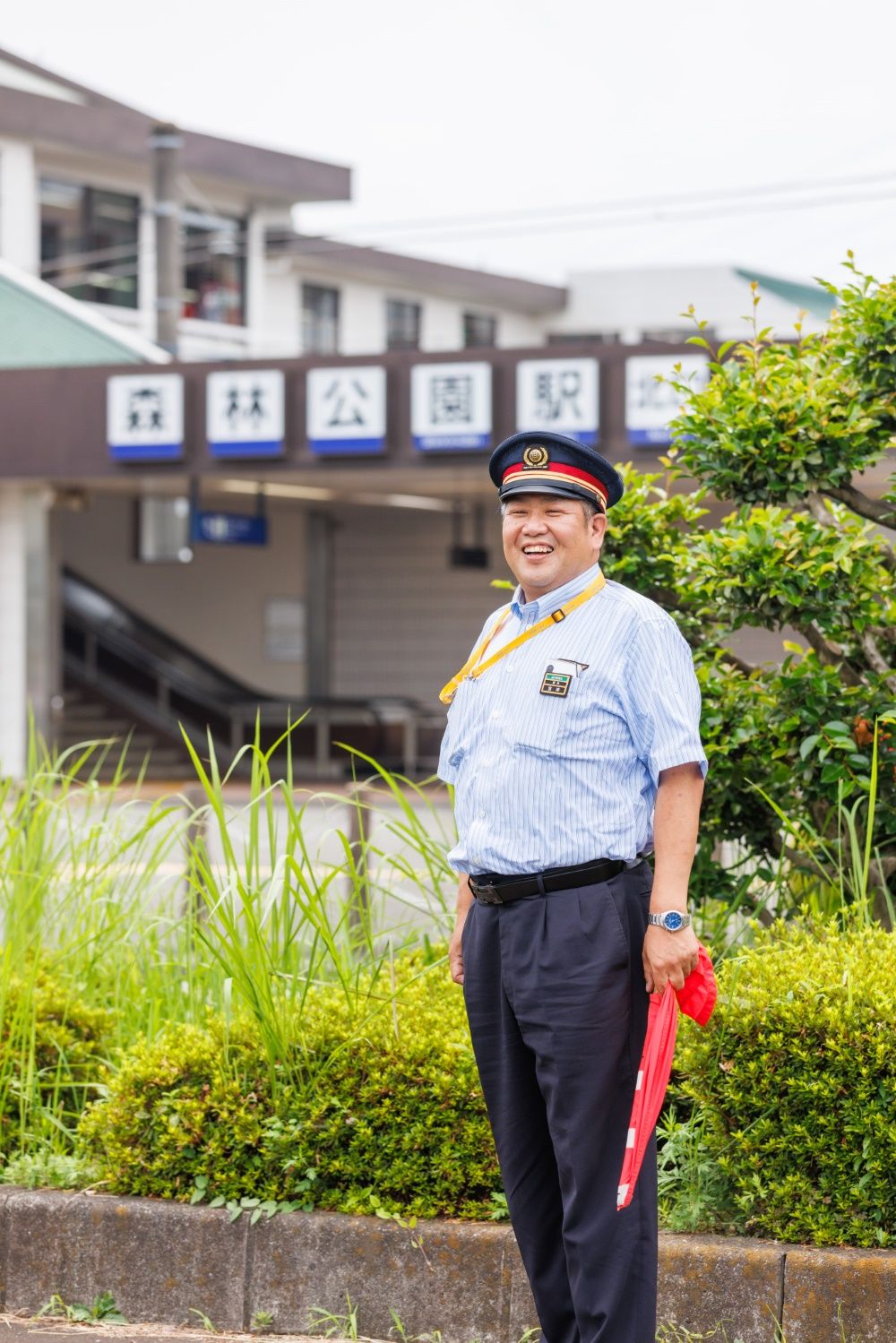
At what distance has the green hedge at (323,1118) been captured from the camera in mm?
4098

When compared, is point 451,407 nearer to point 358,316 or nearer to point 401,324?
point 358,316

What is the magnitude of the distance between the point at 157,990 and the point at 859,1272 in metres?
2.29

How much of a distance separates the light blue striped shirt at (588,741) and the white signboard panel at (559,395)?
13.1 metres

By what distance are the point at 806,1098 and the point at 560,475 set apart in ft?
4.91

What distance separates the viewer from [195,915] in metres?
4.91

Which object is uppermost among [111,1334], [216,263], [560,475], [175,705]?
[216,263]

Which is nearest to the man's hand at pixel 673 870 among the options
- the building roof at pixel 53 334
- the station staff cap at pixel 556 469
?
the station staff cap at pixel 556 469

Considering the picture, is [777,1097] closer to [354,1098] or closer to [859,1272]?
[859,1272]

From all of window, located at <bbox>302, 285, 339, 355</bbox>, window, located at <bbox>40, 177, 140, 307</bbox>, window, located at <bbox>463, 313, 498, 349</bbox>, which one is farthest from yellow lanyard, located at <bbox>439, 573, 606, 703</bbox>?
window, located at <bbox>463, 313, 498, 349</bbox>

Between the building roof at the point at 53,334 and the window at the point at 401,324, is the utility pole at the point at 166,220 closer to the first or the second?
the building roof at the point at 53,334

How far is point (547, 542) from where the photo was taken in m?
3.35

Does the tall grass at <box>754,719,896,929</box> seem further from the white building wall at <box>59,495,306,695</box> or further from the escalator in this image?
the white building wall at <box>59,495,306,695</box>

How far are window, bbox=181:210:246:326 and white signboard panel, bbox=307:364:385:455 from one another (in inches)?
433

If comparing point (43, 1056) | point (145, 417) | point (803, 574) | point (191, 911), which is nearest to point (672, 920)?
point (803, 574)
